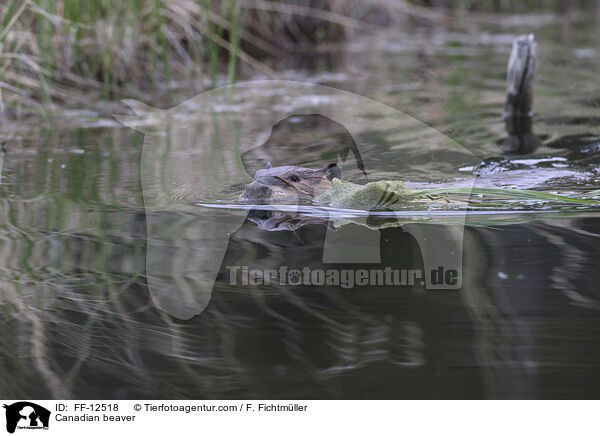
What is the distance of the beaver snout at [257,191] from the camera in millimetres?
3119

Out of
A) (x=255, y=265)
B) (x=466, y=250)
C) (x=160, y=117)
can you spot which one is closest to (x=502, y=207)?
(x=466, y=250)

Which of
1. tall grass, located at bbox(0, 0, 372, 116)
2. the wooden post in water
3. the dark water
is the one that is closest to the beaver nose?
the dark water

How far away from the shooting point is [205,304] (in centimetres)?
217

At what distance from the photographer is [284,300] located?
7.13 feet

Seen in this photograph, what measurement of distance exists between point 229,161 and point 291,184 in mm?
1071

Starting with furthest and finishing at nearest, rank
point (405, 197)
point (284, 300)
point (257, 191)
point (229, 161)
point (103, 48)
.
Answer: point (103, 48)
point (229, 161)
point (257, 191)
point (405, 197)
point (284, 300)

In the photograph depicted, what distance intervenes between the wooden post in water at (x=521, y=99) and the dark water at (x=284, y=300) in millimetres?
234

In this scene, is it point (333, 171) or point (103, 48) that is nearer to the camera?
point (333, 171)
